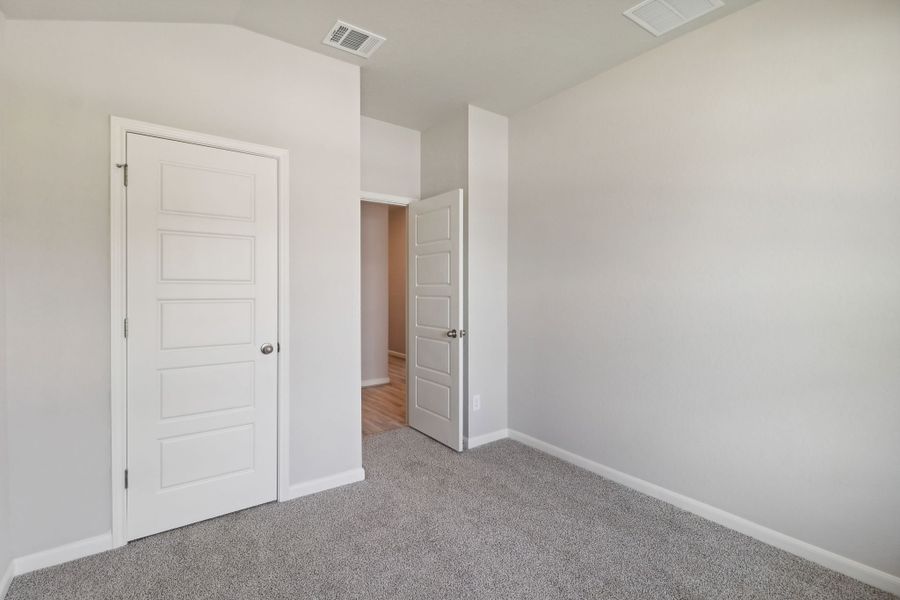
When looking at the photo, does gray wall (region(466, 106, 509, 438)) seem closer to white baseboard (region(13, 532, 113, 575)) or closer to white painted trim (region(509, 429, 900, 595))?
white painted trim (region(509, 429, 900, 595))

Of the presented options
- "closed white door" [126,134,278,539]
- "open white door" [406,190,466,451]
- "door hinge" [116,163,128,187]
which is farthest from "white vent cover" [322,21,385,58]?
"door hinge" [116,163,128,187]

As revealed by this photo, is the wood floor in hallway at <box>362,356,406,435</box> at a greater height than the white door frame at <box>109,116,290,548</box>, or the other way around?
the white door frame at <box>109,116,290,548</box>

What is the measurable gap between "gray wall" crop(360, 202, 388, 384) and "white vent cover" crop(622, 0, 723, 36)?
378 centimetres

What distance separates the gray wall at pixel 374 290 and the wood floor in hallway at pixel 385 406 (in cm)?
28

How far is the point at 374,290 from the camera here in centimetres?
575

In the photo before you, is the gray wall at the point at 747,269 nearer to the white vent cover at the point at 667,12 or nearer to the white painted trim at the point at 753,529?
the white painted trim at the point at 753,529

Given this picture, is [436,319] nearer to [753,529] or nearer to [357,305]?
[357,305]

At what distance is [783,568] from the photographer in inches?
77.8

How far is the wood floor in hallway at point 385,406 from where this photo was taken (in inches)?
159

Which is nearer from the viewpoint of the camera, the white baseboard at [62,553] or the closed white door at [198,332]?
the white baseboard at [62,553]

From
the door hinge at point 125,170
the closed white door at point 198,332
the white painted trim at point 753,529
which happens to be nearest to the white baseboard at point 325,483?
the closed white door at point 198,332

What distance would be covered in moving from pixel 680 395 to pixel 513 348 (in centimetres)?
141

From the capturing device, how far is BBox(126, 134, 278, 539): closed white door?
2.15m

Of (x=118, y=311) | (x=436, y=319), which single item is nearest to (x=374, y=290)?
(x=436, y=319)
